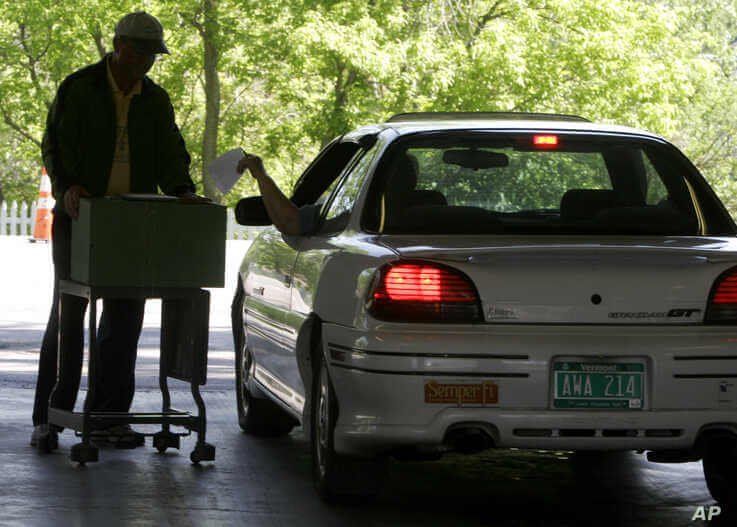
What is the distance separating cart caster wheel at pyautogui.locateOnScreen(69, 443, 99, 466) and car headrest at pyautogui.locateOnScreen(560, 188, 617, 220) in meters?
2.36

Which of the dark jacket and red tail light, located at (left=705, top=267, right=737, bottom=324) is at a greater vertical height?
the dark jacket

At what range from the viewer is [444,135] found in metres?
7.14

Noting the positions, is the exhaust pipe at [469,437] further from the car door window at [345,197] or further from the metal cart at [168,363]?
the metal cart at [168,363]

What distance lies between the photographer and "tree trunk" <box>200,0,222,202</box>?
129ft

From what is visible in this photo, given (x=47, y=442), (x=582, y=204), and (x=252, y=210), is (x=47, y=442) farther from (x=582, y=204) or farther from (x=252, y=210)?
(x=582, y=204)

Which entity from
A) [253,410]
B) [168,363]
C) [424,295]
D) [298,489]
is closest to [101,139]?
Answer: [168,363]

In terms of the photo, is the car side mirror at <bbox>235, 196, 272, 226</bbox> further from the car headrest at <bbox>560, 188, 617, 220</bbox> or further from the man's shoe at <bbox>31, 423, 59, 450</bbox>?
the car headrest at <bbox>560, 188, 617, 220</bbox>

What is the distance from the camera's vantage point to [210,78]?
41.8m

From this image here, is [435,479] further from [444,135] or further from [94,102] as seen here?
[94,102]

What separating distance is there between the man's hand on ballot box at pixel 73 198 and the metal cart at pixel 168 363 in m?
0.33

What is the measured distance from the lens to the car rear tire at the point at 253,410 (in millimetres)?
8953

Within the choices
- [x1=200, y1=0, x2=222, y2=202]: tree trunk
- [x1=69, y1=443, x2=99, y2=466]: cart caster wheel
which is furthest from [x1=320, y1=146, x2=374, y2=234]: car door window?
[x1=200, y1=0, x2=222, y2=202]: tree trunk

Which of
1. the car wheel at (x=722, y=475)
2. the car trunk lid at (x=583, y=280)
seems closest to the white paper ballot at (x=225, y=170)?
the car trunk lid at (x=583, y=280)

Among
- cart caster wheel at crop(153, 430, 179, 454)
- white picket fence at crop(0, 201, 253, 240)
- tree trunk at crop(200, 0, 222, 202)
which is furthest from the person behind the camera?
white picket fence at crop(0, 201, 253, 240)
